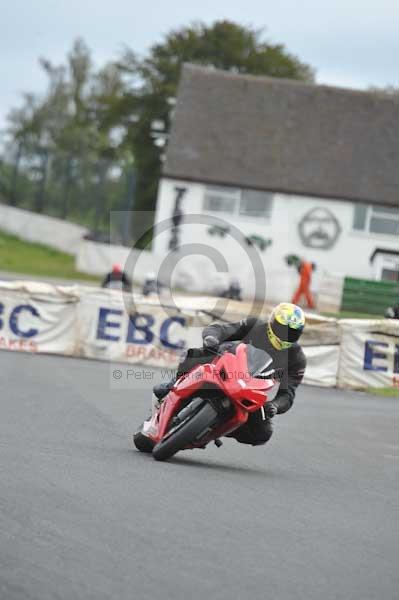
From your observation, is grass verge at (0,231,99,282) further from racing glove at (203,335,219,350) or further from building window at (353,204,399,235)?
racing glove at (203,335,219,350)

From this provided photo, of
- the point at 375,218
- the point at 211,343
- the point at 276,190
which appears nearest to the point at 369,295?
the point at 375,218

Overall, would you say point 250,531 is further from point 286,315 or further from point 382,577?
point 286,315

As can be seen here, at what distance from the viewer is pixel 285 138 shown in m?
48.4

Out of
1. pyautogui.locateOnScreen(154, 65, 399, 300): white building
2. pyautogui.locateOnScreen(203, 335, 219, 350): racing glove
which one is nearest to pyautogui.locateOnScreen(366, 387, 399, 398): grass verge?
pyautogui.locateOnScreen(203, 335, 219, 350): racing glove

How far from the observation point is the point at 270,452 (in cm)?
1277

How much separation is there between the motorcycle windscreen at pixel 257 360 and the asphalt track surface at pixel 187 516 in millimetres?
866

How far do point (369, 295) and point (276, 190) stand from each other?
9.24 metres

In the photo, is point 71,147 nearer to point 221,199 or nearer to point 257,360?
point 221,199

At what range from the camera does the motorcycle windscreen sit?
396 inches

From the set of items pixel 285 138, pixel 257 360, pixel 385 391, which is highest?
pixel 285 138

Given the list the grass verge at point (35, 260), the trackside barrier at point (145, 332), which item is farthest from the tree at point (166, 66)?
the trackside barrier at point (145, 332)

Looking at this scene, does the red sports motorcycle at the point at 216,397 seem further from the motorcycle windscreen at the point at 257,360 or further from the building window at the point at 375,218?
the building window at the point at 375,218

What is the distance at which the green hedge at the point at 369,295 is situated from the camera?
39500 mm

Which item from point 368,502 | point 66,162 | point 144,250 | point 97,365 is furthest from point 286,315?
point 66,162
